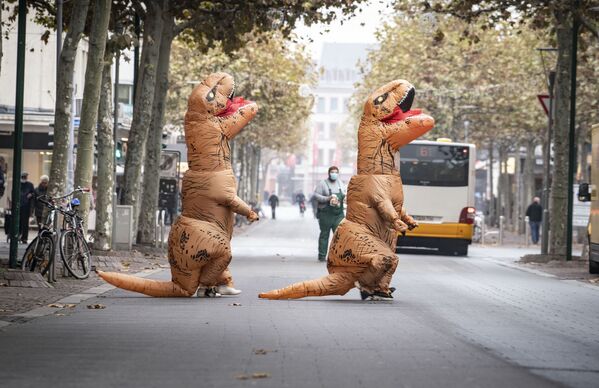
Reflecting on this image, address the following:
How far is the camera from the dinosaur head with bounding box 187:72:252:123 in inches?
693

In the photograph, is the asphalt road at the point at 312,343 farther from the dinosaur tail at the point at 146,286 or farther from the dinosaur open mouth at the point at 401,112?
the dinosaur open mouth at the point at 401,112

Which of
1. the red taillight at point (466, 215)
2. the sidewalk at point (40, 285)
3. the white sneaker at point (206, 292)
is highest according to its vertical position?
the red taillight at point (466, 215)

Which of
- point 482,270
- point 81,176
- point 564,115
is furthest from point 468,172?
point 81,176

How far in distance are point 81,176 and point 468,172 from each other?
1646 centimetres

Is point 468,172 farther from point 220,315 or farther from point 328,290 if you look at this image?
point 220,315

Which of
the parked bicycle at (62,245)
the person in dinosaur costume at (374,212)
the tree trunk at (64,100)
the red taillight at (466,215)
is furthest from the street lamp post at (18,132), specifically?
the red taillight at (466,215)

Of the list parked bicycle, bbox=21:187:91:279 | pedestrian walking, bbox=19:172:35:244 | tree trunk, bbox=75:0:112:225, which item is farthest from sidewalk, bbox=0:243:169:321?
pedestrian walking, bbox=19:172:35:244

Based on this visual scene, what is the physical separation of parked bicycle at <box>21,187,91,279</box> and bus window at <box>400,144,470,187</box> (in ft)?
59.7

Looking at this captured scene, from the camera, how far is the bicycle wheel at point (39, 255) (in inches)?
792

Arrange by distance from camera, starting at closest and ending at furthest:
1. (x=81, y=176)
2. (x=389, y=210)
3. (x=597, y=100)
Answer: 1. (x=389, y=210)
2. (x=81, y=176)
3. (x=597, y=100)

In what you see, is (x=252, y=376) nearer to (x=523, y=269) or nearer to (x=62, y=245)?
(x=62, y=245)

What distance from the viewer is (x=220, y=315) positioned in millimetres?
14664

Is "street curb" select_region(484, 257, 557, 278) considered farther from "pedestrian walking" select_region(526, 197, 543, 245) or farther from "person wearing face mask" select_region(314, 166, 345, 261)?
"pedestrian walking" select_region(526, 197, 543, 245)

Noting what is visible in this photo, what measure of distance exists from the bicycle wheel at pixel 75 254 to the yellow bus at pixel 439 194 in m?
17.1
